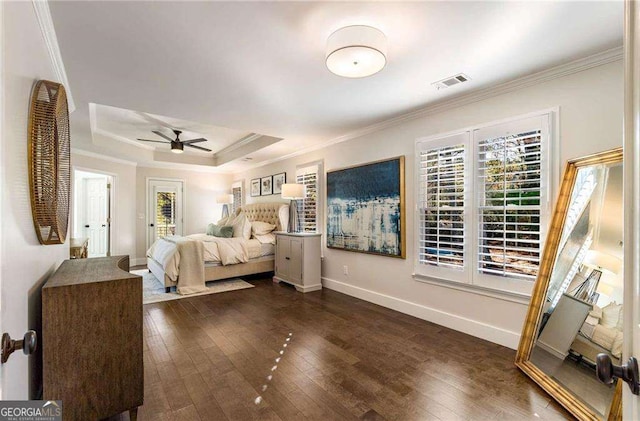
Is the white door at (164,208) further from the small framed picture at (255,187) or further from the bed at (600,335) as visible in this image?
the bed at (600,335)

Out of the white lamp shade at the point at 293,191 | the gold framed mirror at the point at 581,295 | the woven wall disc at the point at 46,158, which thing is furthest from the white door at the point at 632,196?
the white lamp shade at the point at 293,191

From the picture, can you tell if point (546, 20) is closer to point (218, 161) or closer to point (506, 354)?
point (506, 354)

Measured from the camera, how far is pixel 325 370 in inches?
88.4

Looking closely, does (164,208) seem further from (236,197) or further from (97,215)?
(236,197)

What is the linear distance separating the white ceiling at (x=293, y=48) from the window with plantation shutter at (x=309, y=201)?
73.5 inches

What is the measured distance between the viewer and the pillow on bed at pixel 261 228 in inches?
222

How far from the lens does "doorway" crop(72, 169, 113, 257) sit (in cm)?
650

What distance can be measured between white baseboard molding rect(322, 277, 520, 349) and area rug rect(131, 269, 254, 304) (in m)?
1.81

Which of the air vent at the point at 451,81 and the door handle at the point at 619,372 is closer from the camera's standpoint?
the door handle at the point at 619,372

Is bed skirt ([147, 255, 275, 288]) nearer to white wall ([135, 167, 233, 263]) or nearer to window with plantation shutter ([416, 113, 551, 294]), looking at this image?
white wall ([135, 167, 233, 263])

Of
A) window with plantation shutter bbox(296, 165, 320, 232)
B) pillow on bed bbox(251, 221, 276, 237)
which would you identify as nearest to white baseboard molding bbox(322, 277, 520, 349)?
window with plantation shutter bbox(296, 165, 320, 232)

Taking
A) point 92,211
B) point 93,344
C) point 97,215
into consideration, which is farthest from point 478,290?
point 92,211

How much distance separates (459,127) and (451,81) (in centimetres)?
58

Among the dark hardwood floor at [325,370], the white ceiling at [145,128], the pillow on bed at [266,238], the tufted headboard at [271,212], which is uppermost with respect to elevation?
the white ceiling at [145,128]
